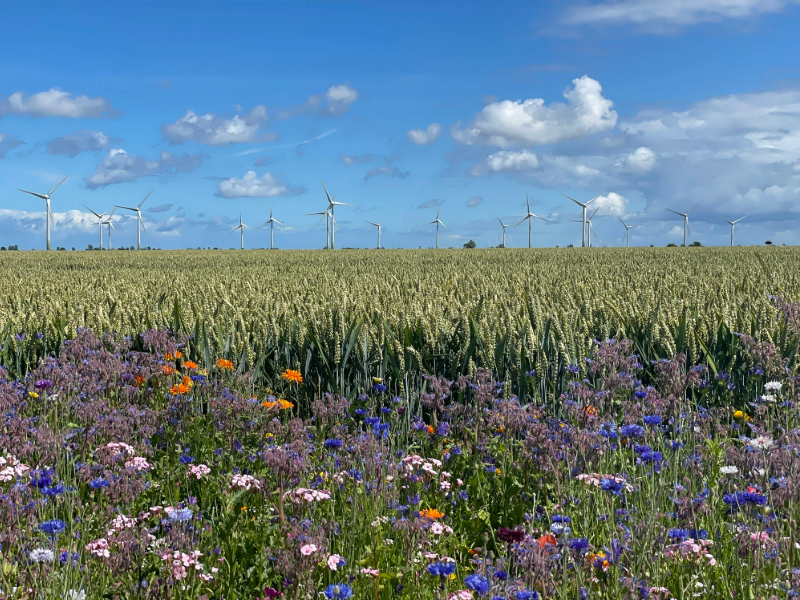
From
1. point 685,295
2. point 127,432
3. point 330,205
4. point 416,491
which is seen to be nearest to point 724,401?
point 416,491

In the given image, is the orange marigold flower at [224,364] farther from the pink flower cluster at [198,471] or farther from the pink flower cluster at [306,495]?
the pink flower cluster at [306,495]

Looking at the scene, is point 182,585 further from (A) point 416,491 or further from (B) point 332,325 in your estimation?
(B) point 332,325

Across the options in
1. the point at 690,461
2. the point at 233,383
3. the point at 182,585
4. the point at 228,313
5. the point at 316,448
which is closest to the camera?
the point at 182,585

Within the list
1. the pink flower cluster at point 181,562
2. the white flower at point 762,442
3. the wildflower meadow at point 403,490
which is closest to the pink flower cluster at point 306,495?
the wildflower meadow at point 403,490

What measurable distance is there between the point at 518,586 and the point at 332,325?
16.7 ft

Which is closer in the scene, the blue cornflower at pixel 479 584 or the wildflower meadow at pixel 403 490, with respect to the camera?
the blue cornflower at pixel 479 584

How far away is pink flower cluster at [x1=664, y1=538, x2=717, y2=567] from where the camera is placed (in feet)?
9.57

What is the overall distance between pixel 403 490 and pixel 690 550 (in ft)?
6.99

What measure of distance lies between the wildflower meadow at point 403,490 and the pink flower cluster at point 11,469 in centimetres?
2

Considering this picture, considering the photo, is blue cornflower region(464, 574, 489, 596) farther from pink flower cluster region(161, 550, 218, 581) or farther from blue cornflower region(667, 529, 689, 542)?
pink flower cluster region(161, 550, 218, 581)

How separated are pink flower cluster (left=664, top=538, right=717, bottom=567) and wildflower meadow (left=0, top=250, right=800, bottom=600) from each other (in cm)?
1

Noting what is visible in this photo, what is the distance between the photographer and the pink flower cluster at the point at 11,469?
3823 mm

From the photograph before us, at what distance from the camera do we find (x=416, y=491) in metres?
4.44

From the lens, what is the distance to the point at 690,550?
2.95 meters
